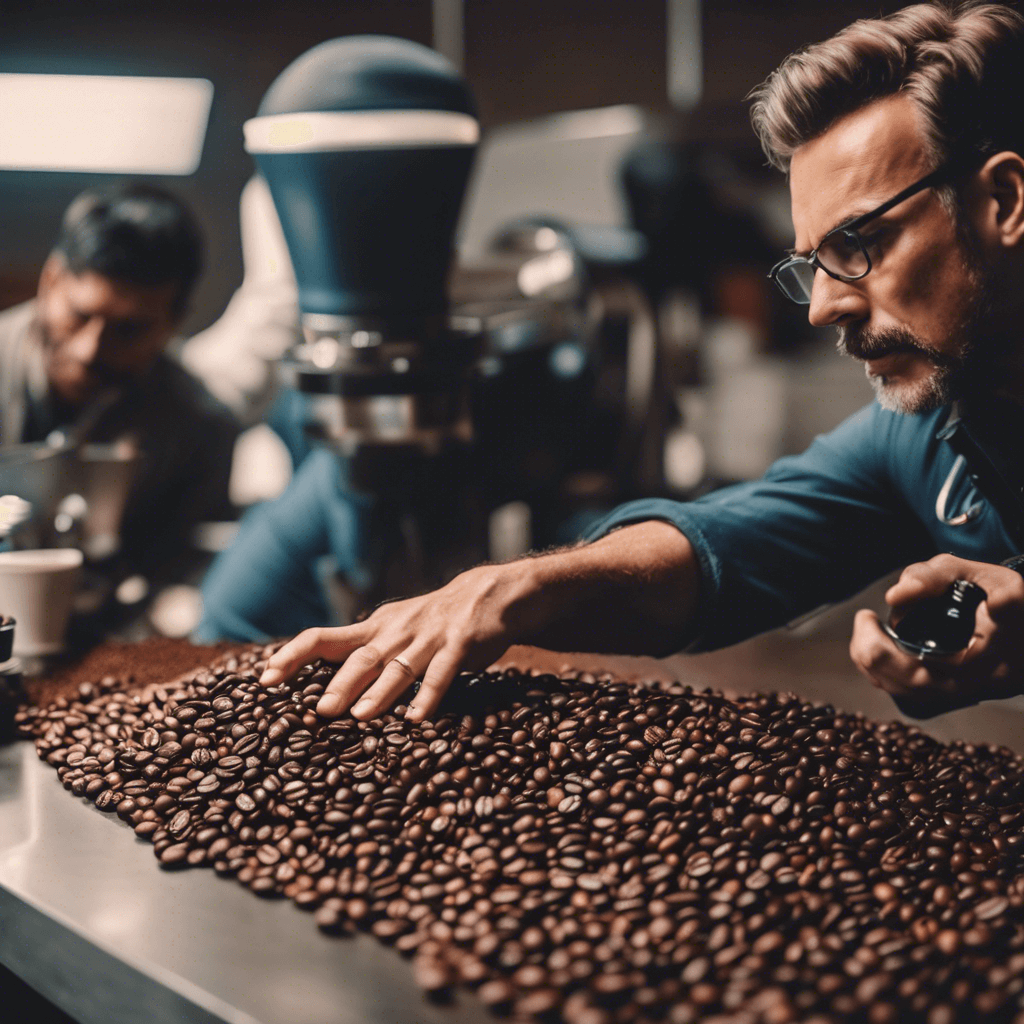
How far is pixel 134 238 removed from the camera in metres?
1.50

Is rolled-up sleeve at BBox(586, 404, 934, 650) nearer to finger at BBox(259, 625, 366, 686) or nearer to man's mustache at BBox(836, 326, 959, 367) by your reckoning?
man's mustache at BBox(836, 326, 959, 367)

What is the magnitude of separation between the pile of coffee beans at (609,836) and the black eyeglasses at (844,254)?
16.9 inches

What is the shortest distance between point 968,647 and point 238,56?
4.40 feet

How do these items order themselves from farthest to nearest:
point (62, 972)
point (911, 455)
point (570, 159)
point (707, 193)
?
point (570, 159) → point (707, 193) → point (911, 455) → point (62, 972)

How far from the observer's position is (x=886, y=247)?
92 cm

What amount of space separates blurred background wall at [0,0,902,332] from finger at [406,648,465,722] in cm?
86

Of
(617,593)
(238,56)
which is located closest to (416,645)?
(617,593)

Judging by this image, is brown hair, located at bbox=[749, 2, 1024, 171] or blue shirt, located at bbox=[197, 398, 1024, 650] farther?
blue shirt, located at bbox=[197, 398, 1024, 650]

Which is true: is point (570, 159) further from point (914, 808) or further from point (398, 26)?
point (914, 808)

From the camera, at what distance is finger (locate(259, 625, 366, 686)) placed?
3.18 feet

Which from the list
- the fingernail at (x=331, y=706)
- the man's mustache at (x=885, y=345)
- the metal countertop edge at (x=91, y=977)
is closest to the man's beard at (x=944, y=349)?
the man's mustache at (x=885, y=345)

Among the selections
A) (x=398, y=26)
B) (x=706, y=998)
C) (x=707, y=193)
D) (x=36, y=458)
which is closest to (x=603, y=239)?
(x=707, y=193)

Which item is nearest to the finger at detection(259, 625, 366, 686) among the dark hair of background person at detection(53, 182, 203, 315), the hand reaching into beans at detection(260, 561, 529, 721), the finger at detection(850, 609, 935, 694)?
the hand reaching into beans at detection(260, 561, 529, 721)

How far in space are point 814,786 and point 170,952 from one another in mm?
510
